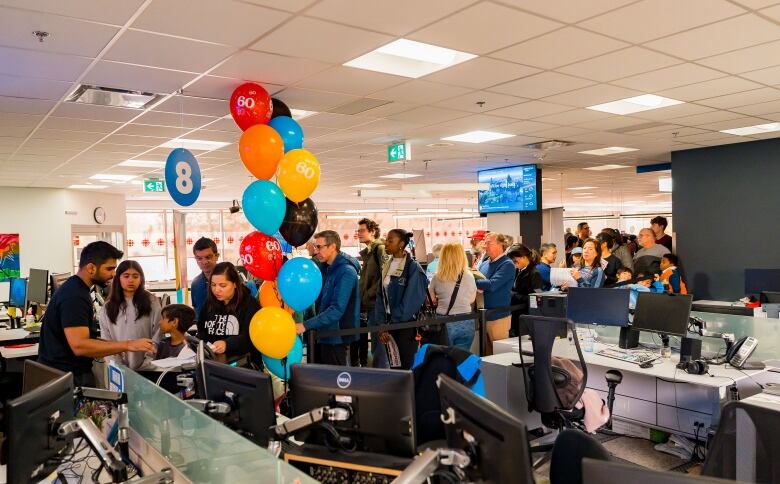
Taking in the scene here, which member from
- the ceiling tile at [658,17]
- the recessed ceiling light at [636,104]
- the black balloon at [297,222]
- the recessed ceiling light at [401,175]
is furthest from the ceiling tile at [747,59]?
the recessed ceiling light at [401,175]

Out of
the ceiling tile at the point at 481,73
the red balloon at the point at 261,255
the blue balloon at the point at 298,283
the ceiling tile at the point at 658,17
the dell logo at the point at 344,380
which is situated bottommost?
the dell logo at the point at 344,380

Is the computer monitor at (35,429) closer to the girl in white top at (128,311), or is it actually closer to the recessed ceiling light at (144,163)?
the girl in white top at (128,311)

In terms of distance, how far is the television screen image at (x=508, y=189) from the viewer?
9.79 m

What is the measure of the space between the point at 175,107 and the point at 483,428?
4400mm

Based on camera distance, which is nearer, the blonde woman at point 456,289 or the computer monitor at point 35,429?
the computer monitor at point 35,429

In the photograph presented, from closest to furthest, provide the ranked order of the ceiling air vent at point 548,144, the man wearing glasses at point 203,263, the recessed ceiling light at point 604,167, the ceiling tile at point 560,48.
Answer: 1. the ceiling tile at point 560,48
2. the man wearing glasses at point 203,263
3. the ceiling air vent at point 548,144
4. the recessed ceiling light at point 604,167

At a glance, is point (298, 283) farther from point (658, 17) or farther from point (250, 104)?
point (658, 17)

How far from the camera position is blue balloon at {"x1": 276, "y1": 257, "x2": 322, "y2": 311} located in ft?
13.8

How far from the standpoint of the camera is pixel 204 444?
1952mm

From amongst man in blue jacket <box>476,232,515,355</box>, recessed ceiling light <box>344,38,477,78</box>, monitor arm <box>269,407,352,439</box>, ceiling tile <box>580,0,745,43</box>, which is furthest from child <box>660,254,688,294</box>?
monitor arm <box>269,407,352,439</box>

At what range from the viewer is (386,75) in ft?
13.7

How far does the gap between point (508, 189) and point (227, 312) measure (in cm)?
719

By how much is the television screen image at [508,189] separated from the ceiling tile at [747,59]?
18.0 ft

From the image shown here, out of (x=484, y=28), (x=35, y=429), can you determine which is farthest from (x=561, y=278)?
(x=35, y=429)
